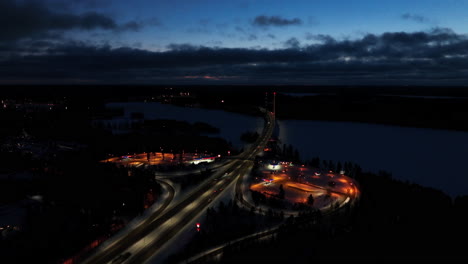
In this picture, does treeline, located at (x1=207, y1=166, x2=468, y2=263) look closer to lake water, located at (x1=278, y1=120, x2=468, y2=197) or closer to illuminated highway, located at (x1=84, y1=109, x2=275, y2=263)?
illuminated highway, located at (x1=84, y1=109, x2=275, y2=263)

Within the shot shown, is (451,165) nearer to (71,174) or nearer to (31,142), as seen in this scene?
(71,174)

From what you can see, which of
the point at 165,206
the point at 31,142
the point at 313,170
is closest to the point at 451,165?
the point at 313,170

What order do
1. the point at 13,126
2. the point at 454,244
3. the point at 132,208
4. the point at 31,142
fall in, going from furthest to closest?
1. the point at 13,126
2. the point at 31,142
3. the point at 132,208
4. the point at 454,244

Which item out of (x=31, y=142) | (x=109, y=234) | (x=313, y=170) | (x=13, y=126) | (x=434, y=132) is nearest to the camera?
(x=109, y=234)

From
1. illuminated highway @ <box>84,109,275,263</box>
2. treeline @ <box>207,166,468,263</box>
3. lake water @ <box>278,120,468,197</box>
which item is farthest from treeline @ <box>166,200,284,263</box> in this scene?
lake water @ <box>278,120,468,197</box>

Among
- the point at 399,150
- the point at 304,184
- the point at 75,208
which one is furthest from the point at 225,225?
the point at 399,150

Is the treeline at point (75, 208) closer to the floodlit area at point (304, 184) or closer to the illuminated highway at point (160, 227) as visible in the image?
the illuminated highway at point (160, 227)

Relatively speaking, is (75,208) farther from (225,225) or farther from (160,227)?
(225,225)
